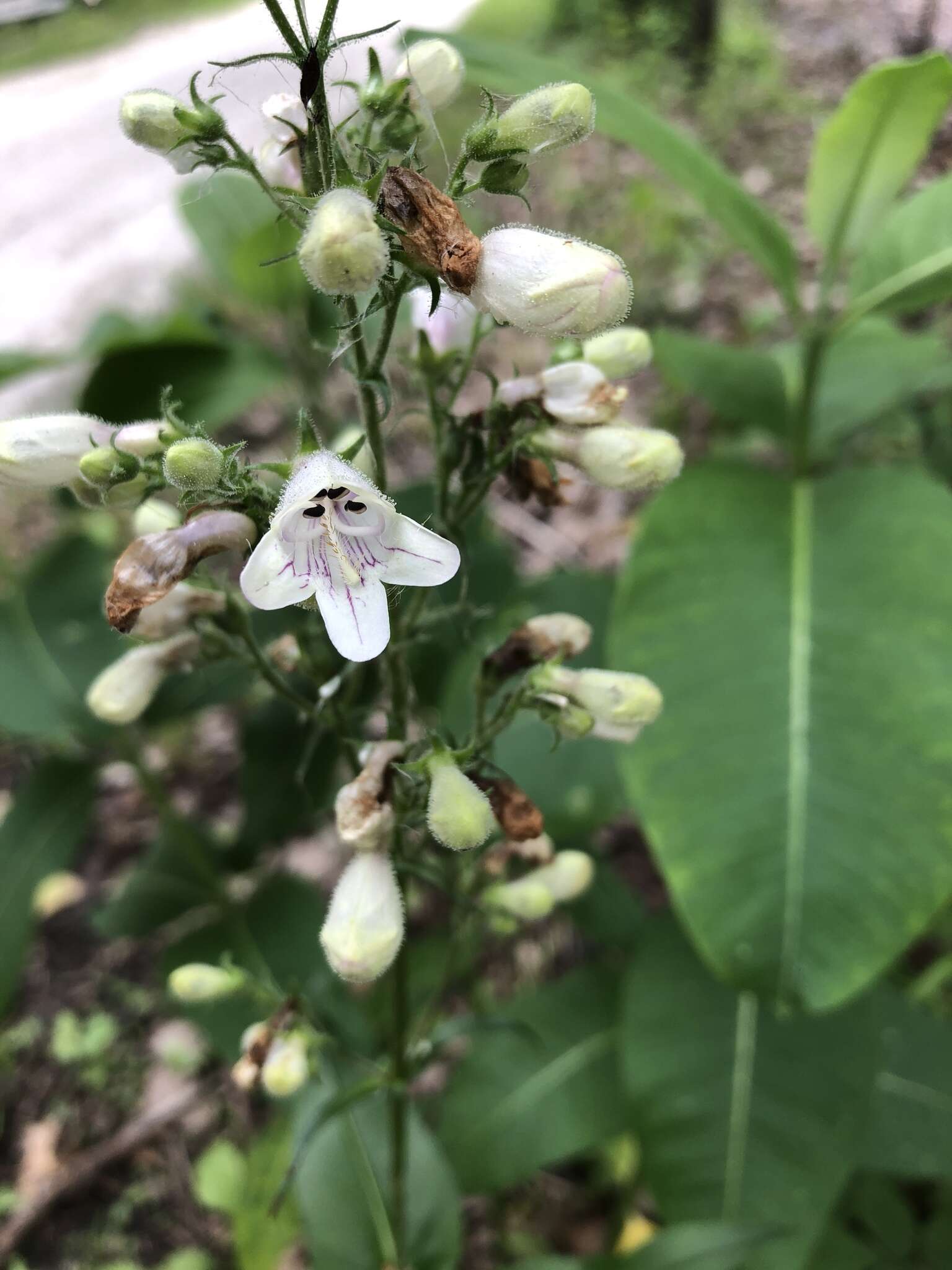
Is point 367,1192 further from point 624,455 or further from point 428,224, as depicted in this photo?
point 428,224

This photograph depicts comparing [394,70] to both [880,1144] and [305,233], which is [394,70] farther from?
[880,1144]

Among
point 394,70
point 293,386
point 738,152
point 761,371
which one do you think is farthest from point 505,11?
point 394,70

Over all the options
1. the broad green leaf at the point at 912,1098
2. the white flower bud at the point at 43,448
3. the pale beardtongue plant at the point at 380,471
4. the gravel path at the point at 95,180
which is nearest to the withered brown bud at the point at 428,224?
the pale beardtongue plant at the point at 380,471

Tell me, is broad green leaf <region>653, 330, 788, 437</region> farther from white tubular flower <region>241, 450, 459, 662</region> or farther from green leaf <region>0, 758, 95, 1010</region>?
green leaf <region>0, 758, 95, 1010</region>

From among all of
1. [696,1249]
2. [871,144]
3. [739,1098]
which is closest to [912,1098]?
[739,1098]

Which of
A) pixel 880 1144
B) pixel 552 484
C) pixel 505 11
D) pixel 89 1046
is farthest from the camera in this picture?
pixel 505 11

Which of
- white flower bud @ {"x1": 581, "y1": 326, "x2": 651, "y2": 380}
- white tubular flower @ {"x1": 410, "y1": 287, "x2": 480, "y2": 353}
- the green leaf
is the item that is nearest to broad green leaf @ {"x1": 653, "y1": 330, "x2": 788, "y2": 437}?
white tubular flower @ {"x1": 410, "y1": 287, "x2": 480, "y2": 353}
